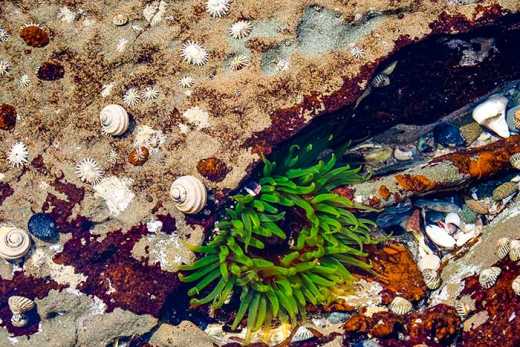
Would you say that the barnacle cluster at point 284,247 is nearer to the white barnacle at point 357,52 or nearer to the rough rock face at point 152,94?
the rough rock face at point 152,94

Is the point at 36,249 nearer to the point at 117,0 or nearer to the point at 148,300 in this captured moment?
the point at 148,300

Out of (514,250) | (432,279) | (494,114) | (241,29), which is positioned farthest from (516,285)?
(241,29)

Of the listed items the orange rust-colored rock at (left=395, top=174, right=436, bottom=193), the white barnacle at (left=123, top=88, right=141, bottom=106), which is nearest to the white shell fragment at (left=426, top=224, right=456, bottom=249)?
the orange rust-colored rock at (left=395, top=174, right=436, bottom=193)

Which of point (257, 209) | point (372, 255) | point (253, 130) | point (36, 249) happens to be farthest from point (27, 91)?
point (372, 255)

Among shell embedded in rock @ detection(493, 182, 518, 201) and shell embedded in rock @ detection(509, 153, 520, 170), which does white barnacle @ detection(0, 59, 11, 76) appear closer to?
shell embedded in rock @ detection(509, 153, 520, 170)

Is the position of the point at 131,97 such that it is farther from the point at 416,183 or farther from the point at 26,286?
the point at 416,183

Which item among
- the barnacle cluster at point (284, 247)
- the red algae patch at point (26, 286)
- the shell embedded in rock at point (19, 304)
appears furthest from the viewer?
the barnacle cluster at point (284, 247)

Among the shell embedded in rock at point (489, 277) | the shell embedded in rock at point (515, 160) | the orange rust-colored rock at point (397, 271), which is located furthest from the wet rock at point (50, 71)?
the shell embedded in rock at point (515, 160)
